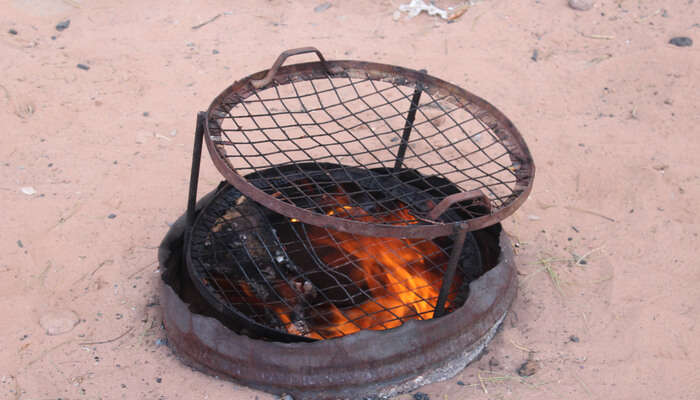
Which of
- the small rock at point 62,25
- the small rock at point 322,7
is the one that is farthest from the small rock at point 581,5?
the small rock at point 62,25

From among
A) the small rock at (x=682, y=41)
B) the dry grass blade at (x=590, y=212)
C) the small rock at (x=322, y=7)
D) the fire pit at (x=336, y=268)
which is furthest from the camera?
the small rock at (x=322, y=7)

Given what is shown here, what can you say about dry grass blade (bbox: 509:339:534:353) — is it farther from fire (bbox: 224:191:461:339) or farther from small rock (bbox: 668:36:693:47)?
small rock (bbox: 668:36:693:47)

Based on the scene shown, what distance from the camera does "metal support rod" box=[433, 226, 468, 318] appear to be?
2011 mm

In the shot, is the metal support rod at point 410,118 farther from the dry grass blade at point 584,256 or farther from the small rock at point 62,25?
the small rock at point 62,25

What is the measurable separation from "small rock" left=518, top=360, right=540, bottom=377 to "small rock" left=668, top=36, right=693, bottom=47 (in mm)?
3126

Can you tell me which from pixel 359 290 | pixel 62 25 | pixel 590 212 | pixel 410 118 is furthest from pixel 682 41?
pixel 62 25

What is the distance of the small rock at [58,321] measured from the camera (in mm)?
2566

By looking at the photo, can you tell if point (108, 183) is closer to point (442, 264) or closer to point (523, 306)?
point (442, 264)

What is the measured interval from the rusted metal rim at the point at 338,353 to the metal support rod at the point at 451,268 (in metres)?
0.05

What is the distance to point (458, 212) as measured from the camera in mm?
2857

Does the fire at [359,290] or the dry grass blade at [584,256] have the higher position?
the fire at [359,290]

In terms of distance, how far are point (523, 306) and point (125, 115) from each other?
2.66 m

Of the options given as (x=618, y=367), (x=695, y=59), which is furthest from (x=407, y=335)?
(x=695, y=59)

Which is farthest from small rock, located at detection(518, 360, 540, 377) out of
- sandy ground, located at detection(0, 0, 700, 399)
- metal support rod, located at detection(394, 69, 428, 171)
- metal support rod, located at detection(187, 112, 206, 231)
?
metal support rod, located at detection(187, 112, 206, 231)
